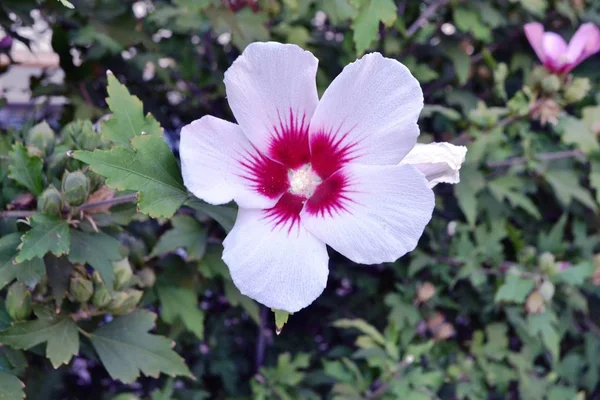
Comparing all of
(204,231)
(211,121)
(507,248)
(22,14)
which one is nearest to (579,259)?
(507,248)

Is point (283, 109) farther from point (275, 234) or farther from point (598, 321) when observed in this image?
point (598, 321)

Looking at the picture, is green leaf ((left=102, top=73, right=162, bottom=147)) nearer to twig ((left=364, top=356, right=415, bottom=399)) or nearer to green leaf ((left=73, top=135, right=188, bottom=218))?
green leaf ((left=73, top=135, right=188, bottom=218))

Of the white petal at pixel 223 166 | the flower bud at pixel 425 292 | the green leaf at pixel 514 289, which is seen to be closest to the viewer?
the white petal at pixel 223 166

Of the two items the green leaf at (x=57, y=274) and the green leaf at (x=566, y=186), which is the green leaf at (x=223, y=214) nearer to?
the green leaf at (x=57, y=274)

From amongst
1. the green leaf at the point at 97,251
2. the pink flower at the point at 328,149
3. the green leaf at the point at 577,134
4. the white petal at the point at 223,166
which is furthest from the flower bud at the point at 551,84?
the green leaf at the point at 97,251

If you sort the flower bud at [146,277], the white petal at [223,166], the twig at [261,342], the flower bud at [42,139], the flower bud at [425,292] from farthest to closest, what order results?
the twig at [261,342]
the flower bud at [425,292]
the flower bud at [146,277]
the flower bud at [42,139]
the white petal at [223,166]

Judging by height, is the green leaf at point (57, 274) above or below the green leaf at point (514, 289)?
above

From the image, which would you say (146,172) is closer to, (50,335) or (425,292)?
(50,335)
